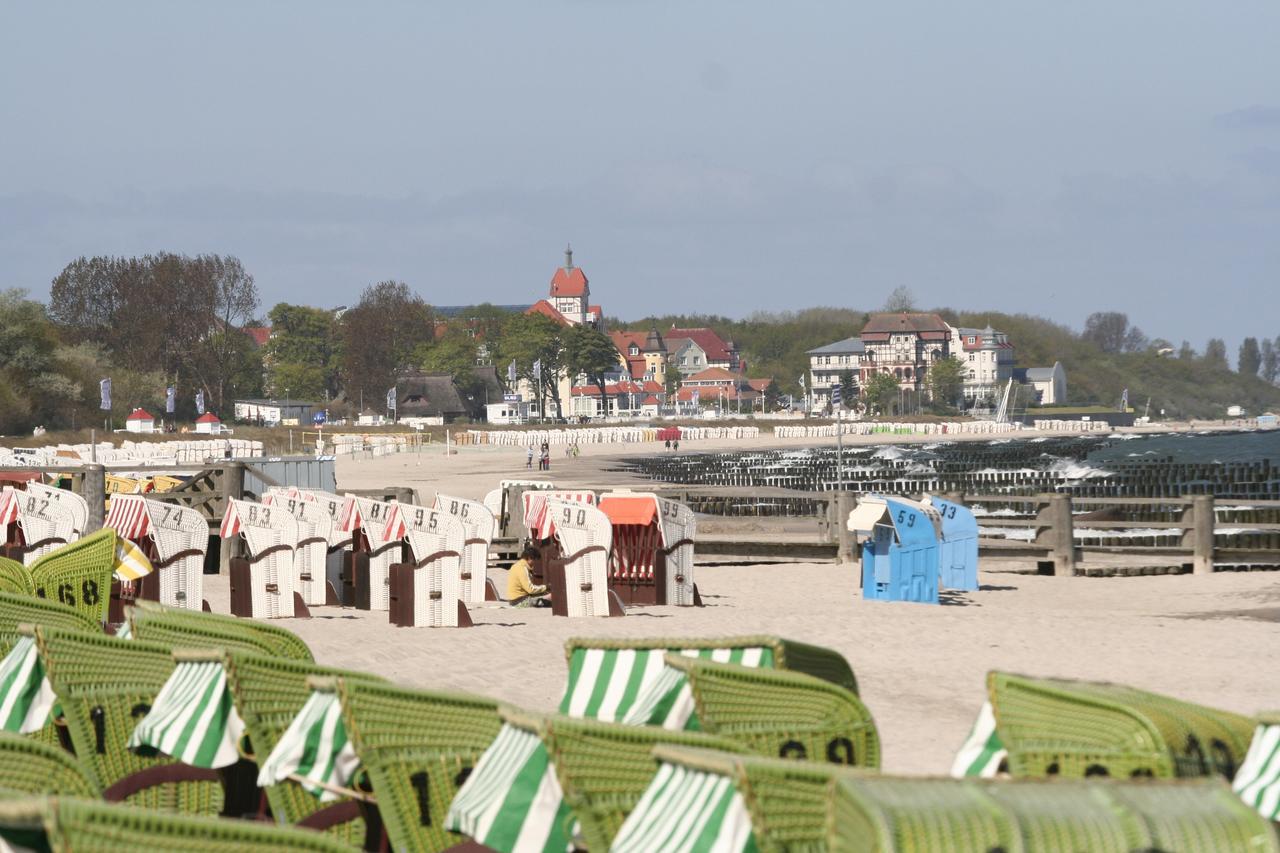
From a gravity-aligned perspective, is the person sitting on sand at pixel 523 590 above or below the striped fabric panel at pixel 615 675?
below

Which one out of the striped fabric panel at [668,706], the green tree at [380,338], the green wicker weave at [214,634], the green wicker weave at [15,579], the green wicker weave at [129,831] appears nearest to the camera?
the green wicker weave at [129,831]

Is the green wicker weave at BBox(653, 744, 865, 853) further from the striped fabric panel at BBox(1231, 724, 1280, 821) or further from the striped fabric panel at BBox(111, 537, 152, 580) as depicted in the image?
the striped fabric panel at BBox(111, 537, 152, 580)

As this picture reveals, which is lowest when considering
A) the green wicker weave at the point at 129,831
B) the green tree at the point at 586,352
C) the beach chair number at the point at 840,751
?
the beach chair number at the point at 840,751

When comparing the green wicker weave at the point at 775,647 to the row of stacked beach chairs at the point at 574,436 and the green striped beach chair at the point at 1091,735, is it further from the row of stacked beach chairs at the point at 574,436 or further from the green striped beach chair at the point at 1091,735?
the row of stacked beach chairs at the point at 574,436

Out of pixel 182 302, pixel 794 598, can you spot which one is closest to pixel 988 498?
pixel 794 598

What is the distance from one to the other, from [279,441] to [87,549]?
3529 inches

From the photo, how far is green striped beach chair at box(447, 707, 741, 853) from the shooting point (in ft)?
13.0

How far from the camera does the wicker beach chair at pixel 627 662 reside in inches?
204

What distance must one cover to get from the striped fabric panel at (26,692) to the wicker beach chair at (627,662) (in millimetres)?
1748

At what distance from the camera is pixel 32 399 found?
85.9 metres

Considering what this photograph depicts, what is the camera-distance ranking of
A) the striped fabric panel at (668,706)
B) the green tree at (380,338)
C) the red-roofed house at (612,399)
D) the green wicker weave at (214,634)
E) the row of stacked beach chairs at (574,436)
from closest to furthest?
the striped fabric panel at (668,706), the green wicker weave at (214,634), the row of stacked beach chairs at (574,436), the green tree at (380,338), the red-roofed house at (612,399)

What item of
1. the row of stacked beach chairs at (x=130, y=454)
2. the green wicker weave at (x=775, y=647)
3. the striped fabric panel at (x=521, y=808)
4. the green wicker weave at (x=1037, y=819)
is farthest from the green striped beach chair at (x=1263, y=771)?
the row of stacked beach chairs at (x=130, y=454)

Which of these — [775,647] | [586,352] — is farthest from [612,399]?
[775,647]

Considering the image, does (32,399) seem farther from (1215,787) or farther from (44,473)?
(1215,787)
